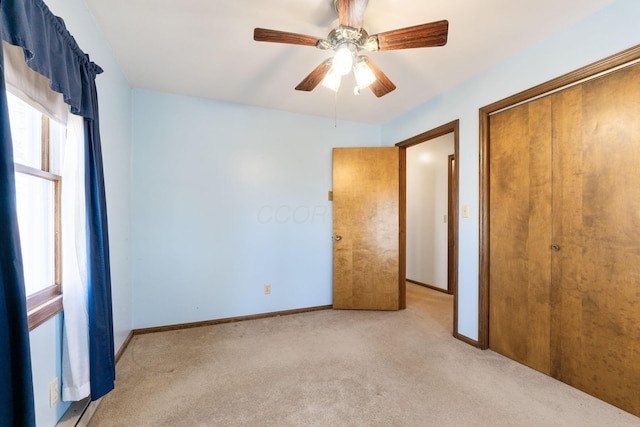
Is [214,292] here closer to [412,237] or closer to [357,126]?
[357,126]

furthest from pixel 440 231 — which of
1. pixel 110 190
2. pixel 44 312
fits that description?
pixel 44 312

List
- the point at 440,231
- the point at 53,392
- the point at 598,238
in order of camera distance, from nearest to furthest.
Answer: the point at 53,392 → the point at 598,238 → the point at 440,231

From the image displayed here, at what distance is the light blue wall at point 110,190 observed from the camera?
1294mm

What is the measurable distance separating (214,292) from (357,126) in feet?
8.82

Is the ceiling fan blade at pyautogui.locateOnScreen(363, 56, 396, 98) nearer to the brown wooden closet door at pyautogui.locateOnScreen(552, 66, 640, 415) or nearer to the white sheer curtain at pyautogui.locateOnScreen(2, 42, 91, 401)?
the brown wooden closet door at pyautogui.locateOnScreen(552, 66, 640, 415)

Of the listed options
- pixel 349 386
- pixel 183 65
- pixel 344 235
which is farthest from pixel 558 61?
pixel 183 65

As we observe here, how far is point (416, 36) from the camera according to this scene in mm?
1471

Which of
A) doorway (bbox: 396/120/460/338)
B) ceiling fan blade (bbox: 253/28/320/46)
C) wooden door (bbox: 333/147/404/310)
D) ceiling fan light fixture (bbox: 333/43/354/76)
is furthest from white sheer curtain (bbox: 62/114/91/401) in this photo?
doorway (bbox: 396/120/460/338)

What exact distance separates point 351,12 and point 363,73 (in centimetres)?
44

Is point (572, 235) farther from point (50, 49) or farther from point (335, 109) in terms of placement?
point (50, 49)

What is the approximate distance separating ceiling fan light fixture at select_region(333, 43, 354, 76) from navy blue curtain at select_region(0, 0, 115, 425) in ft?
4.32

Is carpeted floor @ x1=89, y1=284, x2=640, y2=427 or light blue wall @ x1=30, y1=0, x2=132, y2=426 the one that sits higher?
light blue wall @ x1=30, y1=0, x2=132, y2=426

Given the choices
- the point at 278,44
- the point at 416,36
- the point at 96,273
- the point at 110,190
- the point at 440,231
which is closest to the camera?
the point at 416,36

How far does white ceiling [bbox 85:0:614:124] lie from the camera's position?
5.47 ft
